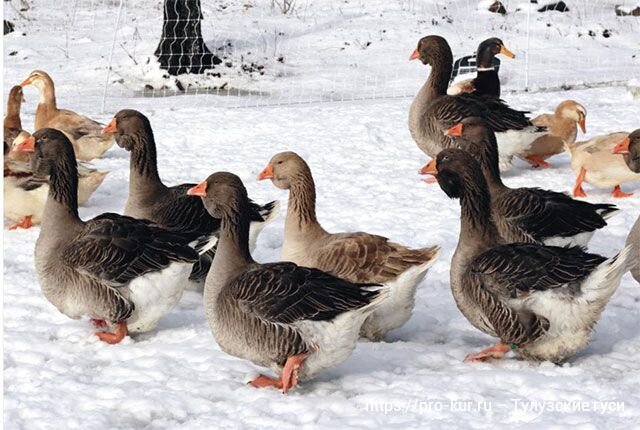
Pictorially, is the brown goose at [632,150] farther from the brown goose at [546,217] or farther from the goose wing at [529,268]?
the goose wing at [529,268]

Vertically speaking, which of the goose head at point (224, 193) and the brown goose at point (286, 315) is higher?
the goose head at point (224, 193)

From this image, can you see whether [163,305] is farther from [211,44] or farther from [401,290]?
[211,44]

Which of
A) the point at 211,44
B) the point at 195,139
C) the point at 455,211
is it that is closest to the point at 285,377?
the point at 455,211

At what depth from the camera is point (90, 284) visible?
5.96 meters

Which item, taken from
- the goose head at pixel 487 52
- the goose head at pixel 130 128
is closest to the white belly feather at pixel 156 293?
the goose head at pixel 130 128

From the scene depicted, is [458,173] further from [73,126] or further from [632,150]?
[73,126]

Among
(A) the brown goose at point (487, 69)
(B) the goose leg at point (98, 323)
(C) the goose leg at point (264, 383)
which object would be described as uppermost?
(A) the brown goose at point (487, 69)

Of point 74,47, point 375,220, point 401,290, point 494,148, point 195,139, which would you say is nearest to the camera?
point 401,290

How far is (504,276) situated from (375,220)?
286 cm

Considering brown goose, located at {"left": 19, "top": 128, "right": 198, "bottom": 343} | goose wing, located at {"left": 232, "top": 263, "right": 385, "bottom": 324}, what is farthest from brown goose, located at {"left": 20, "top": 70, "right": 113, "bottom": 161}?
goose wing, located at {"left": 232, "top": 263, "right": 385, "bottom": 324}

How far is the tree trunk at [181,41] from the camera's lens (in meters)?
15.1

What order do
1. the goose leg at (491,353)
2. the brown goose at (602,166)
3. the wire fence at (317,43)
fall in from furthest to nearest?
the wire fence at (317,43) → the brown goose at (602,166) → the goose leg at (491,353)

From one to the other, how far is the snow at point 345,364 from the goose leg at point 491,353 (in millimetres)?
57

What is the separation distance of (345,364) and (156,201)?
2.11 m
